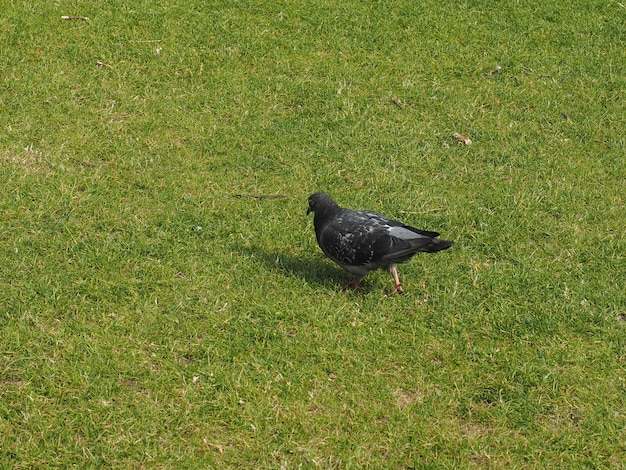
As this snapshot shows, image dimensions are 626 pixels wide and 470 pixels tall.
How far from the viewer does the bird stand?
6.66 m

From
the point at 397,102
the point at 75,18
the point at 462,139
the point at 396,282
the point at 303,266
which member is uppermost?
the point at 75,18

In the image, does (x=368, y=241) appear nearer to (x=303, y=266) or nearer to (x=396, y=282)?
(x=396, y=282)

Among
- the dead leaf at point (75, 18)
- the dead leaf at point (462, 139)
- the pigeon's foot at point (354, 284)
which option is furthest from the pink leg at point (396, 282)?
the dead leaf at point (75, 18)

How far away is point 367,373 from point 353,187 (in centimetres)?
287

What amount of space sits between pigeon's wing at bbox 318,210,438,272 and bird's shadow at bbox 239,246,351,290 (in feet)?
1.01

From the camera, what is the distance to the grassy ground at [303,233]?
5715 mm

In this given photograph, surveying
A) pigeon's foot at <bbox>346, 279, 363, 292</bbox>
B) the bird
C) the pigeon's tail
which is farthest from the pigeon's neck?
the pigeon's tail

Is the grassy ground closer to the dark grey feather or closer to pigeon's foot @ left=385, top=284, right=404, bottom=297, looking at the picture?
pigeon's foot @ left=385, top=284, right=404, bottom=297

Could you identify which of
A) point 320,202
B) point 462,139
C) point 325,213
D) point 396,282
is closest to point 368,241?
point 396,282

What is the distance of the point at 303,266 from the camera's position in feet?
24.1

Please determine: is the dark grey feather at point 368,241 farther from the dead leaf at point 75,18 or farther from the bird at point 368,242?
the dead leaf at point 75,18

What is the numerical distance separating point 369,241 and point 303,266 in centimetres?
90

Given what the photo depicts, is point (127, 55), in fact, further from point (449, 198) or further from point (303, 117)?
point (449, 198)

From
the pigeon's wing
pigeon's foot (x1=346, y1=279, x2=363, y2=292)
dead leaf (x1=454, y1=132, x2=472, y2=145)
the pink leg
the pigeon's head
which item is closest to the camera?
the pigeon's wing
